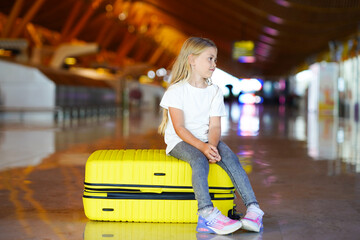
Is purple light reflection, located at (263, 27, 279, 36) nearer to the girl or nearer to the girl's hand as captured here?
the girl

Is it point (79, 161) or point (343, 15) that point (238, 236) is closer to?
point (79, 161)

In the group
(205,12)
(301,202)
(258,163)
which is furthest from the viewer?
(205,12)

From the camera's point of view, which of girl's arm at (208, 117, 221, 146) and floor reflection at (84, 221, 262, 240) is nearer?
floor reflection at (84, 221, 262, 240)

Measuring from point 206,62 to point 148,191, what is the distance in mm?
1150

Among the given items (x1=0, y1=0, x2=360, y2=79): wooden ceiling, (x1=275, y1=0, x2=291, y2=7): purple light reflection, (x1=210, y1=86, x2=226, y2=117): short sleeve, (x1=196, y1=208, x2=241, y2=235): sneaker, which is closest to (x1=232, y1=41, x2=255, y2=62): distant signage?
(x1=0, y1=0, x2=360, y2=79): wooden ceiling

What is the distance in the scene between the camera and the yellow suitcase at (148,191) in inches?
167

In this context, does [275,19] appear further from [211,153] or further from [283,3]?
[211,153]

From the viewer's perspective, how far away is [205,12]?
3844cm

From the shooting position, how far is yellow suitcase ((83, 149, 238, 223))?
4.25m

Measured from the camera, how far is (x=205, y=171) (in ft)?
13.5

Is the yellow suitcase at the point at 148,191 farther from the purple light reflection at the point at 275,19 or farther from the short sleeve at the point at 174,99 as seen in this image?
the purple light reflection at the point at 275,19

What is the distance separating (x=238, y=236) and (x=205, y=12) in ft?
117

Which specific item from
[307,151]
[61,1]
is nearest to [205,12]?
[61,1]

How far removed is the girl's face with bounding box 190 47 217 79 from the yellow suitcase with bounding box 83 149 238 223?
77 cm
